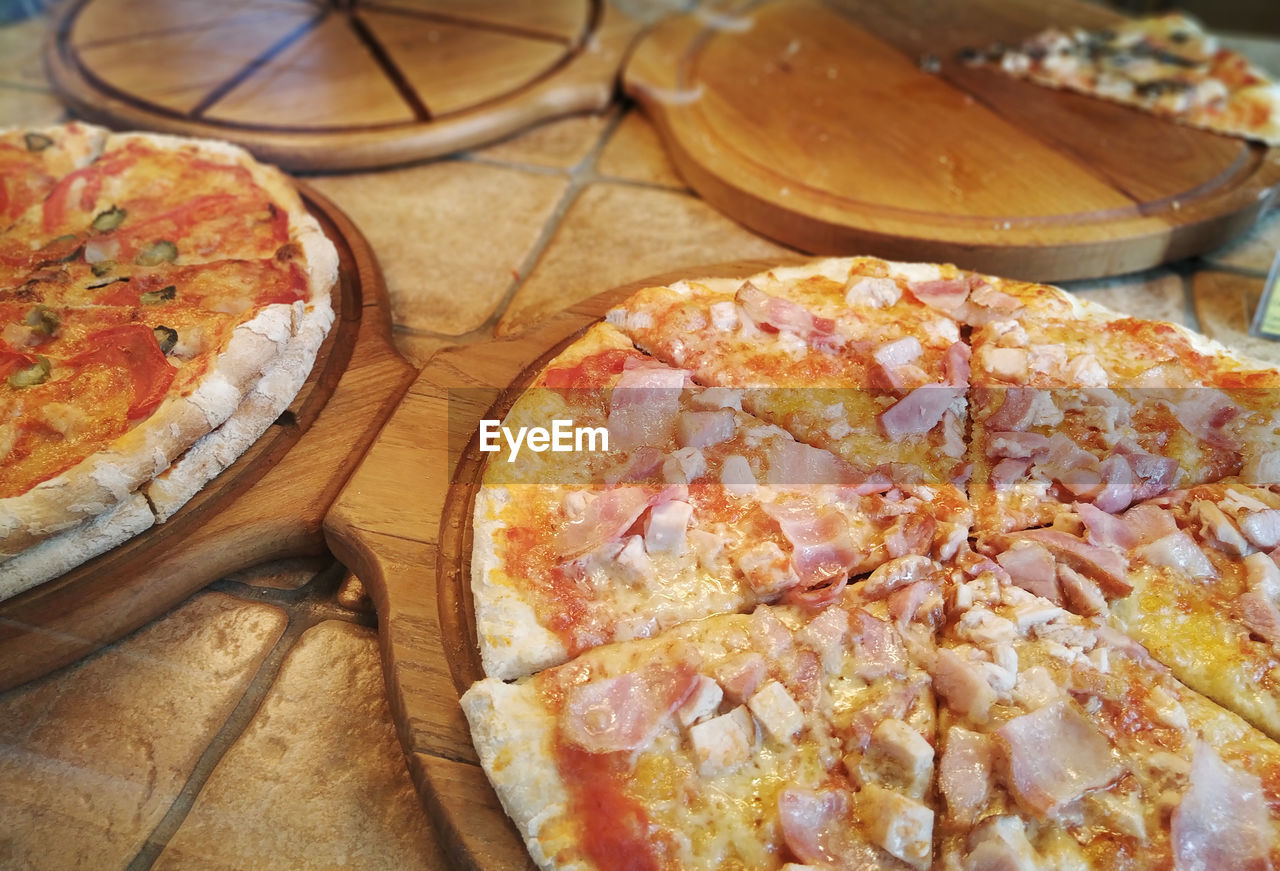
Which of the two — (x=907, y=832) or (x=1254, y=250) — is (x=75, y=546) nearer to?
(x=907, y=832)

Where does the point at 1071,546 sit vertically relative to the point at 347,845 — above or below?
above

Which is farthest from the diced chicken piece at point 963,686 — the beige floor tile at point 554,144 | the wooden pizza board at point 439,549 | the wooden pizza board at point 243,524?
the beige floor tile at point 554,144

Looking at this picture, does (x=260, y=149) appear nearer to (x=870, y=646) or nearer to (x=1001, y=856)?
(x=870, y=646)

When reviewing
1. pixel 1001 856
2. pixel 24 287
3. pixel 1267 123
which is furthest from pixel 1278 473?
pixel 24 287

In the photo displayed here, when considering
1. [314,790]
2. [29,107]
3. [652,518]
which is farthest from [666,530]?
[29,107]

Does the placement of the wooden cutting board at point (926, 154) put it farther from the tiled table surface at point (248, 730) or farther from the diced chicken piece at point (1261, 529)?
the diced chicken piece at point (1261, 529)
